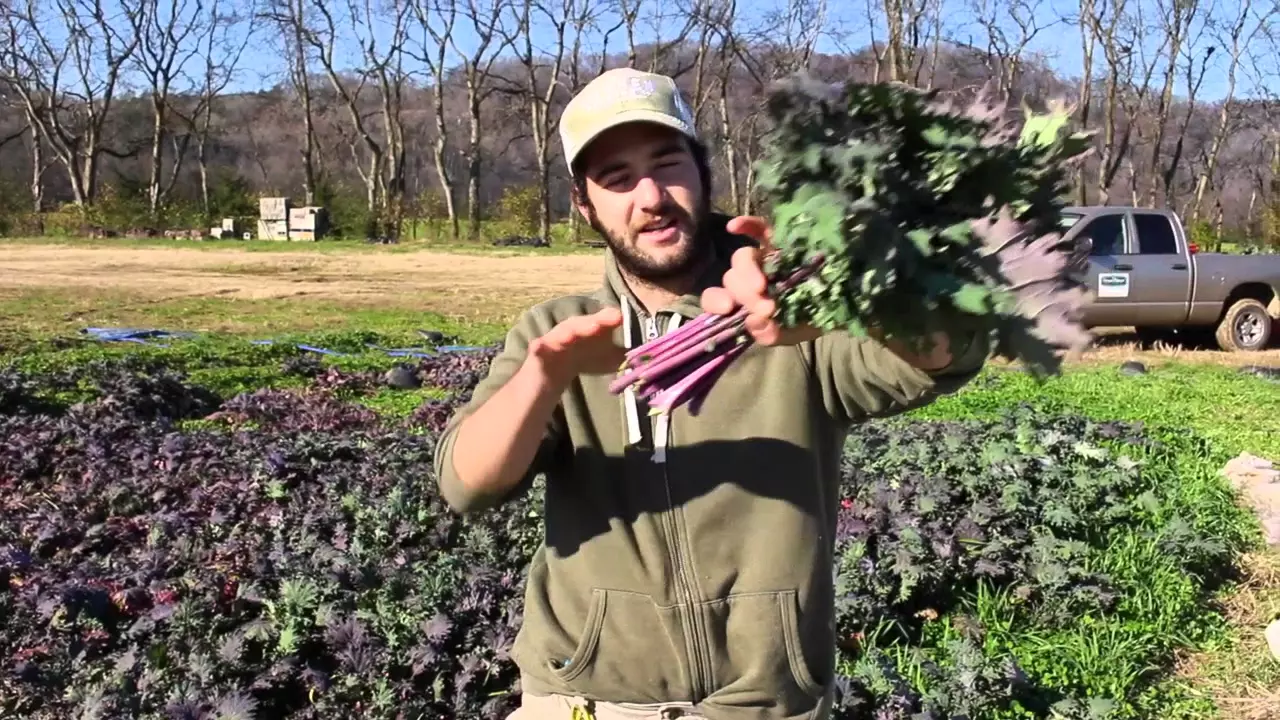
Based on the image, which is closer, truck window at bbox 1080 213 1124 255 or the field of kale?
the field of kale

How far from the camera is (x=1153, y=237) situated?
14.0 meters

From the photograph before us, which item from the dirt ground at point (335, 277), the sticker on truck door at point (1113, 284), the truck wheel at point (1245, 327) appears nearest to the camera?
the sticker on truck door at point (1113, 284)

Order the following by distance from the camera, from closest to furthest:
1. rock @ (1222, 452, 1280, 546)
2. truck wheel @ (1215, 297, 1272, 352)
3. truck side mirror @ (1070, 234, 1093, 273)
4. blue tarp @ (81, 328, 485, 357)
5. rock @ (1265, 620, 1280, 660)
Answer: truck side mirror @ (1070, 234, 1093, 273) < rock @ (1265, 620, 1280, 660) < rock @ (1222, 452, 1280, 546) < blue tarp @ (81, 328, 485, 357) < truck wheel @ (1215, 297, 1272, 352)

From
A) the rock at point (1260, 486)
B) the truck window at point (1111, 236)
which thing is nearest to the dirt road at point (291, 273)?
the truck window at point (1111, 236)

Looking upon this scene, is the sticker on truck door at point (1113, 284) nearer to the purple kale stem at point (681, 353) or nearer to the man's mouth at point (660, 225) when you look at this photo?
the man's mouth at point (660, 225)

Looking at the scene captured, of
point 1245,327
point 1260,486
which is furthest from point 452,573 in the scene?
point 1245,327

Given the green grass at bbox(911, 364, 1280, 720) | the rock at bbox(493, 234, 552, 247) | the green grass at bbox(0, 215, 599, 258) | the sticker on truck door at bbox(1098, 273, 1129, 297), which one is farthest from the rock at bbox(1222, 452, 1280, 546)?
the rock at bbox(493, 234, 552, 247)

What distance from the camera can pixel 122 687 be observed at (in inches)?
145

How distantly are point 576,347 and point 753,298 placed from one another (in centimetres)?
30

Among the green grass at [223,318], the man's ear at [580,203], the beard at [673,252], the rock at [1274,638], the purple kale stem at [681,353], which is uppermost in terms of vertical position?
the man's ear at [580,203]

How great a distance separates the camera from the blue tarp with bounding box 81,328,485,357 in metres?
12.6

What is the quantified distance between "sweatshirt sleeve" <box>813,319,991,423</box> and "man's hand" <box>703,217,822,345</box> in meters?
0.11

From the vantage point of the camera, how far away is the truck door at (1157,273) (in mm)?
13672

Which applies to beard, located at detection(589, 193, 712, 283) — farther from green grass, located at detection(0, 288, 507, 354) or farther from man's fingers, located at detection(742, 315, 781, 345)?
green grass, located at detection(0, 288, 507, 354)
